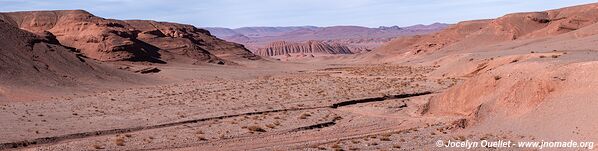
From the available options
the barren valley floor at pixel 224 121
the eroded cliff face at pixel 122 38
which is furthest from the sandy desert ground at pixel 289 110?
the eroded cliff face at pixel 122 38

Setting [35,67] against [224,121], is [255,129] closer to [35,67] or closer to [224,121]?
[224,121]

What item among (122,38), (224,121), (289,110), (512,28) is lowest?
(289,110)

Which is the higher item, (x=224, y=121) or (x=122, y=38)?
(x=122, y=38)

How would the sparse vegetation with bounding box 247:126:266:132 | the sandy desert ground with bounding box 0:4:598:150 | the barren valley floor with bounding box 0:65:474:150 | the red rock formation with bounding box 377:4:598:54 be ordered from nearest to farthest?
1. the sandy desert ground with bounding box 0:4:598:150
2. the barren valley floor with bounding box 0:65:474:150
3. the sparse vegetation with bounding box 247:126:266:132
4. the red rock formation with bounding box 377:4:598:54

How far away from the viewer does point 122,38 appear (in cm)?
8425

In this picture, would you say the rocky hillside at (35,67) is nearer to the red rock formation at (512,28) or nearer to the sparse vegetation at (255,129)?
the sparse vegetation at (255,129)

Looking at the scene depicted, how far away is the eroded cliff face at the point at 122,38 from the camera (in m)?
78.2

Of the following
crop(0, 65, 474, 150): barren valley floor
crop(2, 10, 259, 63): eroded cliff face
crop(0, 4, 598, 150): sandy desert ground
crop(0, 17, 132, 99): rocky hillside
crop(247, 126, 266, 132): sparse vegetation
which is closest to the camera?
crop(0, 4, 598, 150): sandy desert ground

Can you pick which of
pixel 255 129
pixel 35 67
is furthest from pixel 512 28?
pixel 255 129

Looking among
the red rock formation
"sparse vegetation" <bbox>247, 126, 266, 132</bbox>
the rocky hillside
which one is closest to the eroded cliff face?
the rocky hillside

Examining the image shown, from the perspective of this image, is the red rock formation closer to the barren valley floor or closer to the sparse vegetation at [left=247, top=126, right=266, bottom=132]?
the barren valley floor

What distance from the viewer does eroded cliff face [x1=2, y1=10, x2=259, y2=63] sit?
78.2 m

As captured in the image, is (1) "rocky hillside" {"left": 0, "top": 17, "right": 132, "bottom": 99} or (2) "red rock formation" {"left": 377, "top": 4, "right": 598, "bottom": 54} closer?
(1) "rocky hillside" {"left": 0, "top": 17, "right": 132, "bottom": 99}

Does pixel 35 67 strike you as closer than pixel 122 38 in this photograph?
Yes
